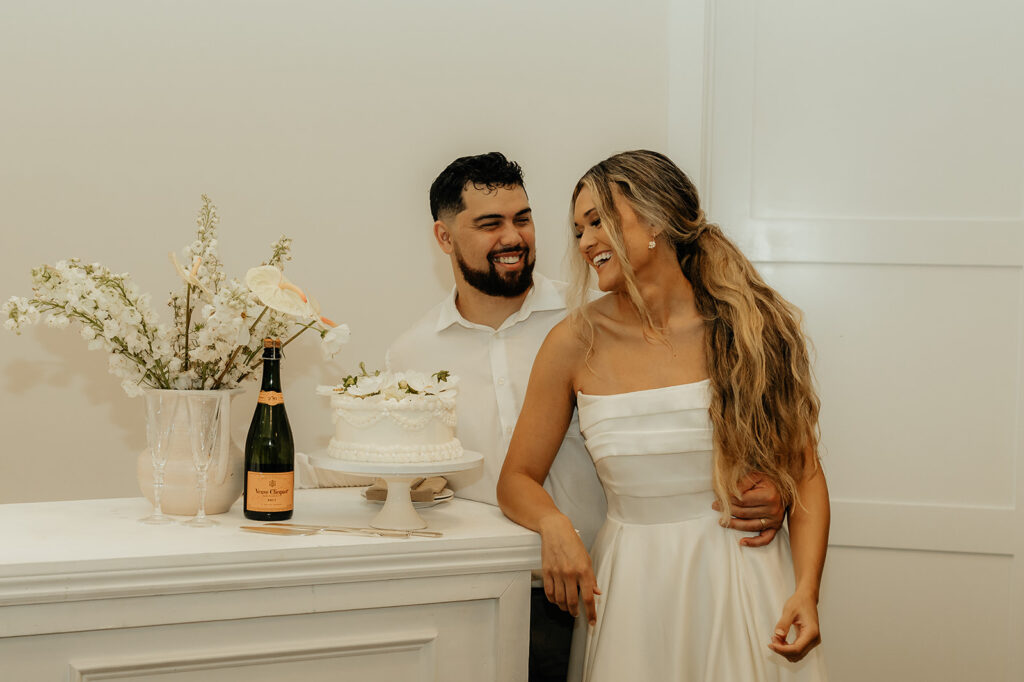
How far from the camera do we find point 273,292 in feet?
5.47

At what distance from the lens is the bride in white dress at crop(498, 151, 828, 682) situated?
1767 mm

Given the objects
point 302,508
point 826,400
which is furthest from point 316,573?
point 826,400

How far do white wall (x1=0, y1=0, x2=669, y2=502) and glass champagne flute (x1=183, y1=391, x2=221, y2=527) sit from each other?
144 cm

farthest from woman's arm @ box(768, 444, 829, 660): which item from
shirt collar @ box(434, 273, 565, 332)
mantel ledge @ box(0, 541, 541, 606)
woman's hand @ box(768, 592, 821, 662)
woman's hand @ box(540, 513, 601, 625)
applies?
shirt collar @ box(434, 273, 565, 332)

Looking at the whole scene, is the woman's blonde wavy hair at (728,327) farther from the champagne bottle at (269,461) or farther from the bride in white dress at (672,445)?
the champagne bottle at (269,461)

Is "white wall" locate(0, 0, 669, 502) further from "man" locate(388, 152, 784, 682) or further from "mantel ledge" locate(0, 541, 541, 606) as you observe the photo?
"mantel ledge" locate(0, 541, 541, 606)

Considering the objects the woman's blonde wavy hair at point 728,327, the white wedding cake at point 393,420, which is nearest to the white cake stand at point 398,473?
the white wedding cake at point 393,420

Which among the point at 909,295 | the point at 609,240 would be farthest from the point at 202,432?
the point at 909,295

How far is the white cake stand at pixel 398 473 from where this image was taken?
1611 mm

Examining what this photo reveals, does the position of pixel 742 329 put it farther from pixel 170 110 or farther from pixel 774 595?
pixel 170 110

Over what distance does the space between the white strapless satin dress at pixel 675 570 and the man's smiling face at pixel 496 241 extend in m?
0.72

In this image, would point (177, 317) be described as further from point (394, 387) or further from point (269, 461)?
point (394, 387)

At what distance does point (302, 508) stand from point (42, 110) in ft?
6.24

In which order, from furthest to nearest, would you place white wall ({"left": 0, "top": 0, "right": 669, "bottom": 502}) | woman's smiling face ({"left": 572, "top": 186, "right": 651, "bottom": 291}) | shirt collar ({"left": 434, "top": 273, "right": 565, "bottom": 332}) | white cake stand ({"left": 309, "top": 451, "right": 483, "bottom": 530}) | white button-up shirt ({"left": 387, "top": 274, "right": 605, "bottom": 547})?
1. white wall ({"left": 0, "top": 0, "right": 669, "bottom": 502})
2. shirt collar ({"left": 434, "top": 273, "right": 565, "bottom": 332})
3. white button-up shirt ({"left": 387, "top": 274, "right": 605, "bottom": 547})
4. woman's smiling face ({"left": 572, "top": 186, "right": 651, "bottom": 291})
5. white cake stand ({"left": 309, "top": 451, "right": 483, "bottom": 530})
